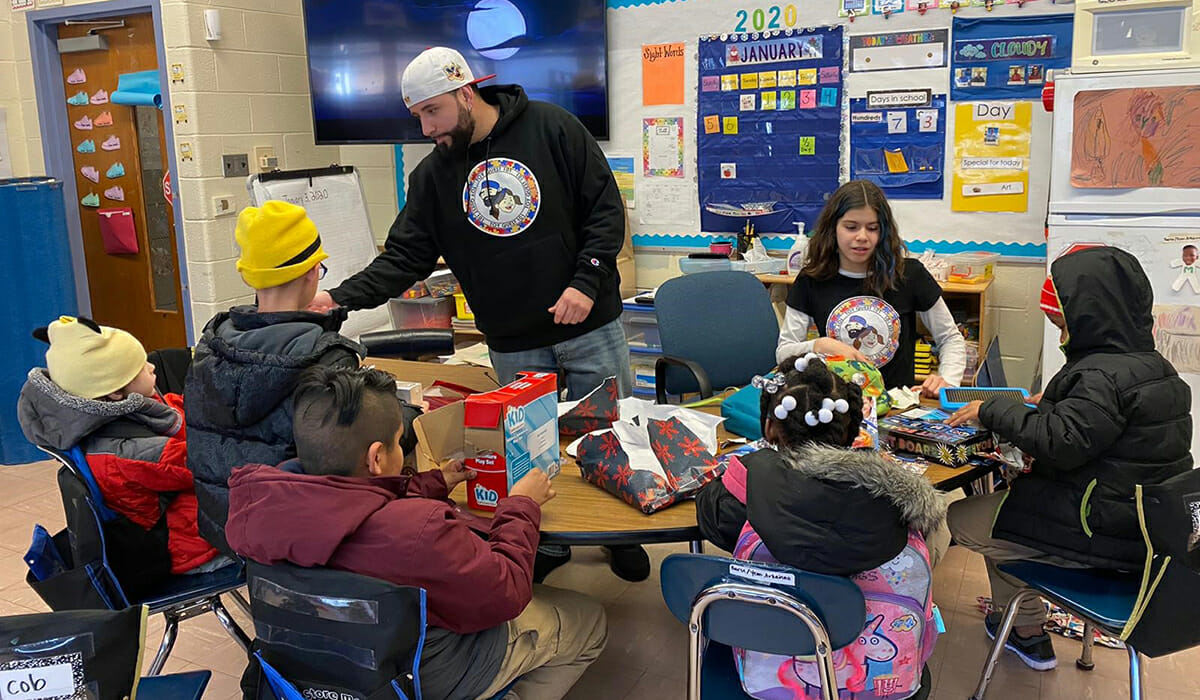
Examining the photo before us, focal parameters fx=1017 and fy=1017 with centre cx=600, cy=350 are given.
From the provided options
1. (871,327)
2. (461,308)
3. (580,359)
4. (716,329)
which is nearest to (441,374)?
(580,359)

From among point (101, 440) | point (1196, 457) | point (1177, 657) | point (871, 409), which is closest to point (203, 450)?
point (101, 440)

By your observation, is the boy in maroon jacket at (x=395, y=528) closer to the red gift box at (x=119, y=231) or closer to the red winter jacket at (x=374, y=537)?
the red winter jacket at (x=374, y=537)

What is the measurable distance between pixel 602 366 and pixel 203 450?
1190 millimetres

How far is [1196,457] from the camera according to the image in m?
3.41

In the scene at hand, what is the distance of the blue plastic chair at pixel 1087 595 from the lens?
195 centimetres

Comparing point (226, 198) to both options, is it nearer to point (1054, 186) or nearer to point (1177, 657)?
point (1054, 186)

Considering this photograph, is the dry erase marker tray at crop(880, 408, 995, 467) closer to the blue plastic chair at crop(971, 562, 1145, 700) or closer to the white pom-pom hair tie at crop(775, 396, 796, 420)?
the blue plastic chair at crop(971, 562, 1145, 700)

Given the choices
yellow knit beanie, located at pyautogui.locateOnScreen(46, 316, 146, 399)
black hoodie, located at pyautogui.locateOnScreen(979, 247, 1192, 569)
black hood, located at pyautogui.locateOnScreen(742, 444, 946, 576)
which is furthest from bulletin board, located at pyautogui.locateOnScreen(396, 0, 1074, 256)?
yellow knit beanie, located at pyautogui.locateOnScreen(46, 316, 146, 399)

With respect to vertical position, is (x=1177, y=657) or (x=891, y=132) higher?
(x=891, y=132)

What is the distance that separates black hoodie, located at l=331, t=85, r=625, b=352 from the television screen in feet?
5.49

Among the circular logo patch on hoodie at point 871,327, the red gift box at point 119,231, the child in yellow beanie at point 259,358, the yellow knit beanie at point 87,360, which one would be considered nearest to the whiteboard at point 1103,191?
the circular logo patch on hoodie at point 871,327

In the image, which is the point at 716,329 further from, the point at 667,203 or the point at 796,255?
the point at 667,203

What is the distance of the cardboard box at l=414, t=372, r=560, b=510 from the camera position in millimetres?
1928

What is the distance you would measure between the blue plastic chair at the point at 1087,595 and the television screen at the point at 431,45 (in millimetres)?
2948
